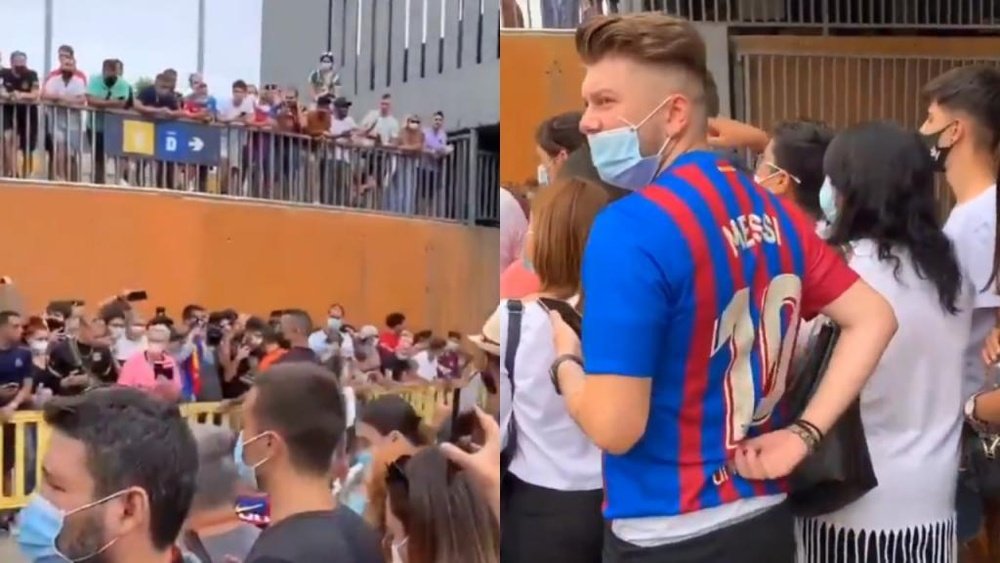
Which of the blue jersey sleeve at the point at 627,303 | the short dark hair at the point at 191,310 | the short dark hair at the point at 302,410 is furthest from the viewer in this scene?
the short dark hair at the point at 302,410

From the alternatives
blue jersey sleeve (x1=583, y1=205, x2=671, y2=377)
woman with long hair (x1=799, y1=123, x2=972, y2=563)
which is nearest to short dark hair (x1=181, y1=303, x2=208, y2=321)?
blue jersey sleeve (x1=583, y1=205, x2=671, y2=377)

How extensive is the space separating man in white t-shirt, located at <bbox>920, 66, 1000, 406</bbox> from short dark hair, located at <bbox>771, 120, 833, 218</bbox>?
0.16 metres

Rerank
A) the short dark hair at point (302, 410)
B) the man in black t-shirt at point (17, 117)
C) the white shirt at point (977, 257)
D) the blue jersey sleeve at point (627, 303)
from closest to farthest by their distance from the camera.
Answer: the blue jersey sleeve at point (627, 303) < the man in black t-shirt at point (17, 117) < the short dark hair at point (302, 410) < the white shirt at point (977, 257)

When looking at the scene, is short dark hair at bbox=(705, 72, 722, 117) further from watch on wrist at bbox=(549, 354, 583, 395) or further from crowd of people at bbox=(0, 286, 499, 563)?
crowd of people at bbox=(0, 286, 499, 563)

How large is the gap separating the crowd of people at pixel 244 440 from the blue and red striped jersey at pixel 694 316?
360 millimetres

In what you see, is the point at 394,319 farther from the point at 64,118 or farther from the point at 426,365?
the point at 64,118

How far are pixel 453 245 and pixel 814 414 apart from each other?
502 mm

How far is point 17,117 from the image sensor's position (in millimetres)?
1380

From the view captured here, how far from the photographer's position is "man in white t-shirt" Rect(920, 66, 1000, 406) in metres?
1.82

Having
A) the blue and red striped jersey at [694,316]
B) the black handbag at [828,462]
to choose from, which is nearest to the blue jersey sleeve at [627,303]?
the blue and red striped jersey at [694,316]

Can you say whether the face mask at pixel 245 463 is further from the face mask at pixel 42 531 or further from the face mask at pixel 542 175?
the face mask at pixel 542 175

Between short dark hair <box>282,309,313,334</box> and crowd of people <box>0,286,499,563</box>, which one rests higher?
short dark hair <box>282,309,313,334</box>

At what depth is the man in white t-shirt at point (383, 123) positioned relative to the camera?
63.0 inches

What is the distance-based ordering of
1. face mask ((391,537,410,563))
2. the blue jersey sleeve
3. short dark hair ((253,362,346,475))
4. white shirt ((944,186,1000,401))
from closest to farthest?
the blue jersey sleeve < short dark hair ((253,362,346,475)) < face mask ((391,537,410,563)) < white shirt ((944,186,1000,401))
